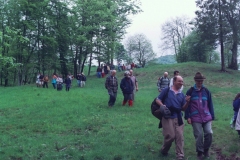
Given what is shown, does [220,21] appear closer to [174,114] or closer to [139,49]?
[174,114]

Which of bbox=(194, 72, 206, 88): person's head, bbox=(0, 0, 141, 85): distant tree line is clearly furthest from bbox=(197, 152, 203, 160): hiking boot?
bbox=(0, 0, 141, 85): distant tree line

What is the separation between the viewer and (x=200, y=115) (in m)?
7.25

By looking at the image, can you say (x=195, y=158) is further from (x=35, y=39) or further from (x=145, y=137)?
(x=35, y=39)

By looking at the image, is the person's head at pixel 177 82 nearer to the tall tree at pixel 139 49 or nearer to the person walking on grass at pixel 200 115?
the person walking on grass at pixel 200 115

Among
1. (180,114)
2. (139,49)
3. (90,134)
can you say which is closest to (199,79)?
(180,114)

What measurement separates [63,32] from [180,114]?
1476 inches

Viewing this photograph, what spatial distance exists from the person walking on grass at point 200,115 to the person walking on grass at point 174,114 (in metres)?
0.25

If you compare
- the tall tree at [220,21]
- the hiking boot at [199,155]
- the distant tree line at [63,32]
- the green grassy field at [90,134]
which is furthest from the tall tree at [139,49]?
the hiking boot at [199,155]

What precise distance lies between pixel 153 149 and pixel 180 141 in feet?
4.32

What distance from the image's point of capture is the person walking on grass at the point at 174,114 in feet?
23.0

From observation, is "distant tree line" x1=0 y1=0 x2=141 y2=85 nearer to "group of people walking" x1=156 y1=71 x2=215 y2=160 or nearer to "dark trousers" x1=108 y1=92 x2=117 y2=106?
"dark trousers" x1=108 y1=92 x2=117 y2=106

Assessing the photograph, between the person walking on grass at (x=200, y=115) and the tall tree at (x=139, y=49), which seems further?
the tall tree at (x=139, y=49)

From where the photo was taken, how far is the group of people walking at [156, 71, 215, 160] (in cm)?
704

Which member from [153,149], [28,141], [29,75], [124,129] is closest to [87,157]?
[153,149]
